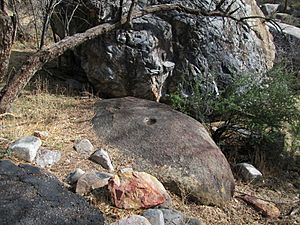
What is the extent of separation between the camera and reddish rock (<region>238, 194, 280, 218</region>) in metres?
3.85

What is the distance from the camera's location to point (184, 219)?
10.5ft

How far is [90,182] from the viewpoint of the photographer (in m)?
3.22

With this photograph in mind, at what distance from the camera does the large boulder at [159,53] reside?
555 centimetres

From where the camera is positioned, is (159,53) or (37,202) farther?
(159,53)

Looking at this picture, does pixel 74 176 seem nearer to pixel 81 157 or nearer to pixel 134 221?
pixel 81 157

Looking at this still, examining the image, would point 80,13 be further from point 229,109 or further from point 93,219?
point 93,219

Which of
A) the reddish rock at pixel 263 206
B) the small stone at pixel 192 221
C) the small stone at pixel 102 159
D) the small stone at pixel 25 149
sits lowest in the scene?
the reddish rock at pixel 263 206

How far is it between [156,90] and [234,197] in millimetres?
2113

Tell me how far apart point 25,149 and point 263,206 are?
2.17 metres

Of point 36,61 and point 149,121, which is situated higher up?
point 36,61

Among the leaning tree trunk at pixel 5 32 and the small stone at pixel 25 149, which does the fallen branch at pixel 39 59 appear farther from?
the small stone at pixel 25 149

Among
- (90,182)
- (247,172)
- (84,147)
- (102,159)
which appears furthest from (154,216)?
(247,172)

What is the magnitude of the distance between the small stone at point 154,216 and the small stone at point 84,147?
103 cm

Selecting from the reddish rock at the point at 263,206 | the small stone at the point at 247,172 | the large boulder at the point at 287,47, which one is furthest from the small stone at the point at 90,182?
the large boulder at the point at 287,47
